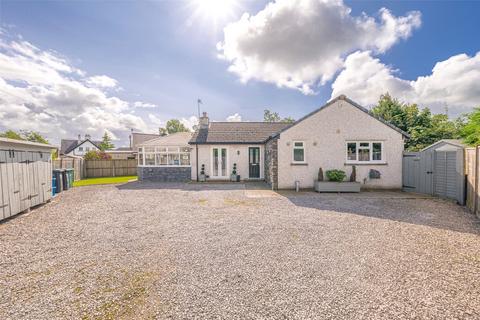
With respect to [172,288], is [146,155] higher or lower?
higher

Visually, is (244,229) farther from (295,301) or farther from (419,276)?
(419,276)

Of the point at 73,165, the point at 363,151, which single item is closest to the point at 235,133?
the point at 363,151

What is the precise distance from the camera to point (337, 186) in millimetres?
11164

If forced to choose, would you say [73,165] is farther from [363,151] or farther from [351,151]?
[363,151]

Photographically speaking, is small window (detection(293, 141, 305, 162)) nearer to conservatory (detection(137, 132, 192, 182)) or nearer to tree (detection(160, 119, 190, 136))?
conservatory (detection(137, 132, 192, 182))

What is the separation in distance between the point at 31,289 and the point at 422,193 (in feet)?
48.2

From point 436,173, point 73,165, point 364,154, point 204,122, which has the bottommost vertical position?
point 436,173

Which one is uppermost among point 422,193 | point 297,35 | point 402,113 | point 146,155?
point 297,35

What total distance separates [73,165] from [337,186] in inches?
868

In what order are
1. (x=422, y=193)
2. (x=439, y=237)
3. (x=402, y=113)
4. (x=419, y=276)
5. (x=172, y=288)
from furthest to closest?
(x=402, y=113), (x=422, y=193), (x=439, y=237), (x=419, y=276), (x=172, y=288)

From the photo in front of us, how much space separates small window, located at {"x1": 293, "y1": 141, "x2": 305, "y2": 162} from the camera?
40.4 ft

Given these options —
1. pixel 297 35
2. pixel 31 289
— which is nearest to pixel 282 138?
pixel 297 35

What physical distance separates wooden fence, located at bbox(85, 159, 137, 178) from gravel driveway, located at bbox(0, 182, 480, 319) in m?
16.0

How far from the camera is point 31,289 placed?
3.17 metres
